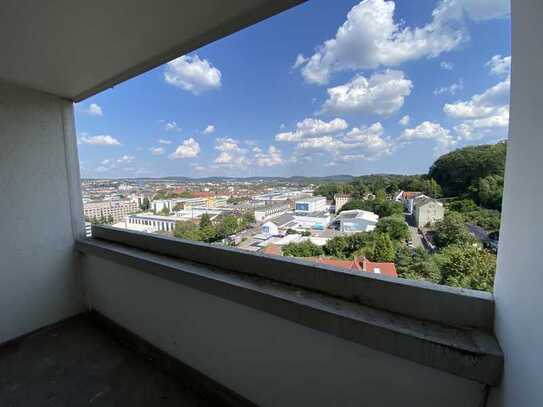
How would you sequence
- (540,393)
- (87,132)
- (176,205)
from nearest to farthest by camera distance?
(540,393), (176,205), (87,132)

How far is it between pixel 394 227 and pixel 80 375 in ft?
6.75

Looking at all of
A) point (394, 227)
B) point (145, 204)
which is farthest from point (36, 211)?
point (394, 227)

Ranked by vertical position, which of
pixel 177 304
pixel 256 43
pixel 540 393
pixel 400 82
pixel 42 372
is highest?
pixel 256 43

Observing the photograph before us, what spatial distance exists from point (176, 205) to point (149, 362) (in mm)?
1071

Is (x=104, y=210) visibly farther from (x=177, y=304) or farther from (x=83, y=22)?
(x=83, y=22)

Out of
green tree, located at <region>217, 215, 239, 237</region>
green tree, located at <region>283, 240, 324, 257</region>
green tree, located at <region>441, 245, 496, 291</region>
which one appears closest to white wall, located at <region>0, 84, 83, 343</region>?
green tree, located at <region>217, 215, 239, 237</region>

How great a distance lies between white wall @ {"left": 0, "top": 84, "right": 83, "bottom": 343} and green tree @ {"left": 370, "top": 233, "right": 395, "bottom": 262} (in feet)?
7.85

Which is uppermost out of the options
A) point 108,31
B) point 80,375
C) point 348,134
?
point 108,31

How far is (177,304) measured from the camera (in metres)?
1.41

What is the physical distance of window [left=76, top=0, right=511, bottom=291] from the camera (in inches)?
29.7

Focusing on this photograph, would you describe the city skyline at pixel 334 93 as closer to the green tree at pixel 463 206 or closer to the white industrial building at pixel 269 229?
the green tree at pixel 463 206

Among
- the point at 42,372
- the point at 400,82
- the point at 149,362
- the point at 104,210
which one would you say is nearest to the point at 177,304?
the point at 149,362

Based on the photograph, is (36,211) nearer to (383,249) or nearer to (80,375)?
(80,375)

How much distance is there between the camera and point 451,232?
2.64ft
